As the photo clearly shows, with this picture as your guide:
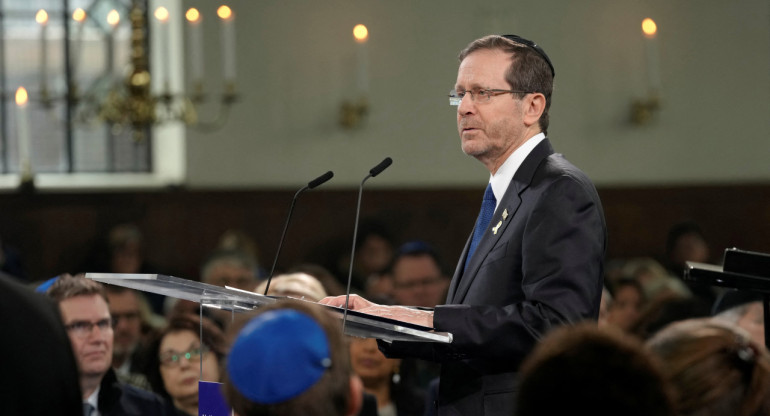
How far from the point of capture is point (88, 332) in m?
4.29

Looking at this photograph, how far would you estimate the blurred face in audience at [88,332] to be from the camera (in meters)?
4.27

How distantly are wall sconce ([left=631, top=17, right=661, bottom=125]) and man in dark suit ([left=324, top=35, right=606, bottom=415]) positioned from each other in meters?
7.45

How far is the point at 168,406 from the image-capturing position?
4.55 metres

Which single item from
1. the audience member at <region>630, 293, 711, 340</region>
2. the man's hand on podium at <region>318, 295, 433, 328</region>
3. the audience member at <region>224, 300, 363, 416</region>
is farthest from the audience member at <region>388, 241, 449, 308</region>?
the audience member at <region>224, 300, 363, 416</region>

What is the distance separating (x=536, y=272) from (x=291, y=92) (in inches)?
298

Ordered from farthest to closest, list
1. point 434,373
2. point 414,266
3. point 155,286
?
point 414,266, point 434,373, point 155,286

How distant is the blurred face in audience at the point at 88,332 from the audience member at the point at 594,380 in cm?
286

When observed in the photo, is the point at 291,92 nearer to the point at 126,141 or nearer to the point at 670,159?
the point at 126,141

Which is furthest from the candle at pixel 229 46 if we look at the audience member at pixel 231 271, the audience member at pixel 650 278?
the audience member at pixel 650 278

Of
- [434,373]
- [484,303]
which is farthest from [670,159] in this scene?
[484,303]

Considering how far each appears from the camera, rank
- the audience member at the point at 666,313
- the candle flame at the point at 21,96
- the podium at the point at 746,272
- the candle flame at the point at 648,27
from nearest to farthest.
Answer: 1. the podium at the point at 746,272
2. the audience member at the point at 666,313
3. the candle flame at the point at 21,96
4. the candle flame at the point at 648,27

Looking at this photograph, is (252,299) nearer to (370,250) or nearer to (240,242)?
(370,250)

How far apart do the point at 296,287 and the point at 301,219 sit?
5.44m

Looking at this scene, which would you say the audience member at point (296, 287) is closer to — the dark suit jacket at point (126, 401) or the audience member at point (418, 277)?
the dark suit jacket at point (126, 401)
